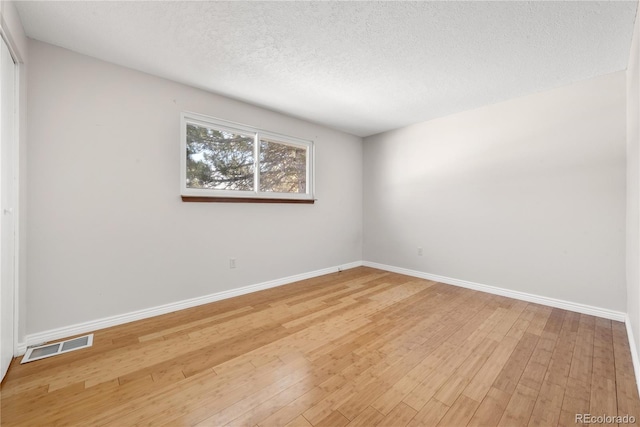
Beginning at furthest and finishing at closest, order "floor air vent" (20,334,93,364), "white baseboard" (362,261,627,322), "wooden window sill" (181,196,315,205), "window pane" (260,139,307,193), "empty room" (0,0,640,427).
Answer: "window pane" (260,139,307,193) → "wooden window sill" (181,196,315,205) → "white baseboard" (362,261,627,322) → "floor air vent" (20,334,93,364) → "empty room" (0,0,640,427)

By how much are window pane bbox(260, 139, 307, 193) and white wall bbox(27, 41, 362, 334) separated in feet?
1.22

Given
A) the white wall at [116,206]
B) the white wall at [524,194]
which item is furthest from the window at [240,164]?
the white wall at [524,194]

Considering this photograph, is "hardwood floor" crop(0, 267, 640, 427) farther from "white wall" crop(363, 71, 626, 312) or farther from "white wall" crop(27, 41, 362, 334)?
"white wall" crop(363, 71, 626, 312)

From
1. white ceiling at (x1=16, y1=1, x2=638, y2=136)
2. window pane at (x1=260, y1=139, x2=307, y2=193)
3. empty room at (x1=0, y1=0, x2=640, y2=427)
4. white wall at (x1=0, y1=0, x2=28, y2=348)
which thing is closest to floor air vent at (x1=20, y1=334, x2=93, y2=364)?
empty room at (x1=0, y1=0, x2=640, y2=427)

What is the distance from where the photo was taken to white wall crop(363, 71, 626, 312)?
2.42 m

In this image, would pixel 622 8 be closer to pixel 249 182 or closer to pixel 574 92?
pixel 574 92

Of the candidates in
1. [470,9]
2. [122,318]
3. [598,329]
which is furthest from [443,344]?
[122,318]

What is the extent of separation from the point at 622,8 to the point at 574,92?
3.71 ft

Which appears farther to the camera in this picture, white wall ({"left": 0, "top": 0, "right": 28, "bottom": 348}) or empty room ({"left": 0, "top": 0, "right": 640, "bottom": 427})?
white wall ({"left": 0, "top": 0, "right": 28, "bottom": 348})

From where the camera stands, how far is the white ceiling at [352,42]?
1.66m

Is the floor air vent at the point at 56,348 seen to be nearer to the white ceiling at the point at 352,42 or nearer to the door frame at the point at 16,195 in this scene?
the door frame at the point at 16,195

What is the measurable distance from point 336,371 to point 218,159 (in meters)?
2.46

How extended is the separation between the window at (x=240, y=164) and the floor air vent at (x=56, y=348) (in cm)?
140

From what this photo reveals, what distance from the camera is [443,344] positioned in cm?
196
